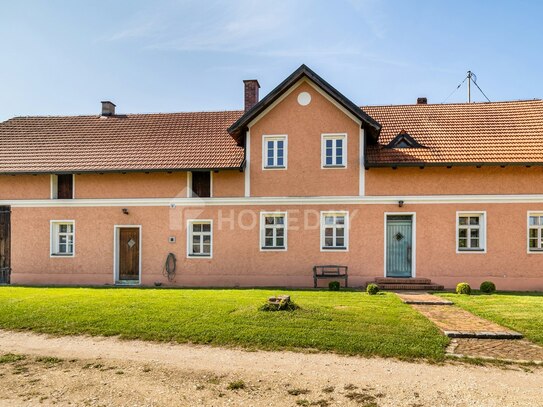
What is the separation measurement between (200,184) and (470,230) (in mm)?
10178

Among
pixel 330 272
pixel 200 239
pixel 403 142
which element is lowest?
pixel 330 272

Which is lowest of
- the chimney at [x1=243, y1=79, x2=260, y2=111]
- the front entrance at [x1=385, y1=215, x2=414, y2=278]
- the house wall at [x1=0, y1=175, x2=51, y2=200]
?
the front entrance at [x1=385, y1=215, x2=414, y2=278]

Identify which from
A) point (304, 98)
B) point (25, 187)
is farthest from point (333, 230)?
point (25, 187)

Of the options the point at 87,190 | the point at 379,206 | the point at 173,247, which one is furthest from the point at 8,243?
the point at 379,206

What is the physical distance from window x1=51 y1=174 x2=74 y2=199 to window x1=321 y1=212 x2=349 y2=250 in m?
10.2

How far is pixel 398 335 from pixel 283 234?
8320mm

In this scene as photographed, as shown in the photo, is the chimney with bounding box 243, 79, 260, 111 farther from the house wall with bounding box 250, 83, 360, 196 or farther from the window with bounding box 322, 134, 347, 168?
the window with bounding box 322, 134, 347, 168

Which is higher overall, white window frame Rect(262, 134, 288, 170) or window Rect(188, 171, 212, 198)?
white window frame Rect(262, 134, 288, 170)

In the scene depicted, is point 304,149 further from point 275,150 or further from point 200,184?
point 200,184

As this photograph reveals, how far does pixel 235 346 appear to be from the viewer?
25.0 ft

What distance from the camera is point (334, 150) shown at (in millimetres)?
15828

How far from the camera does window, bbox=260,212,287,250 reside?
15.9m

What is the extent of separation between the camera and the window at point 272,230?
15.9 metres

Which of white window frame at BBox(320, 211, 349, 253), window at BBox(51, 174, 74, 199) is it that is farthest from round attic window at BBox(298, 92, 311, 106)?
window at BBox(51, 174, 74, 199)
